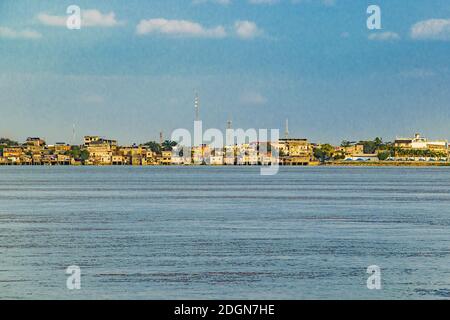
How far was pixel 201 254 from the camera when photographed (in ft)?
119

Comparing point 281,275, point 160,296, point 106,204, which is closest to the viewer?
point 160,296

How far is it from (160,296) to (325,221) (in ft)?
89.3

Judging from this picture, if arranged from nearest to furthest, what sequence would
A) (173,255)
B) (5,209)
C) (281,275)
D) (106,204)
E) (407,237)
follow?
1. (281,275)
2. (173,255)
3. (407,237)
4. (5,209)
5. (106,204)

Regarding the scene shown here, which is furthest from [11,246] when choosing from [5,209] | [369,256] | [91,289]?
[5,209]

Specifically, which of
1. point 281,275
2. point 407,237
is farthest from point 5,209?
point 281,275

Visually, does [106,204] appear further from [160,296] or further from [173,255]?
[160,296]

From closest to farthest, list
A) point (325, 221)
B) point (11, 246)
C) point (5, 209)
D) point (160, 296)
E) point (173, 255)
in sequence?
point (160, 296), point (173, 255), point (11, 246), point (325, 221), point (5, 209)

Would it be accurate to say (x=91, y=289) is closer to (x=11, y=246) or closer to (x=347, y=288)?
(x=347, y=288)

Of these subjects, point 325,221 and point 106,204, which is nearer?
point 325,221

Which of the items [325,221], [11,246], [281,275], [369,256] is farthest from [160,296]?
[325,221]
